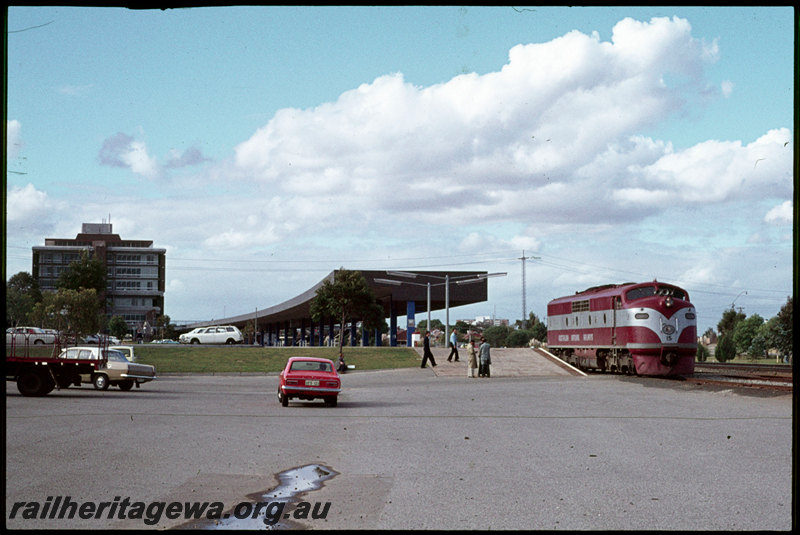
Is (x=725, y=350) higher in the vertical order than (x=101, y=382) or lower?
higher

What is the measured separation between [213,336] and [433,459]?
194 ft

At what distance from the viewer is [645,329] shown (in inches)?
1278

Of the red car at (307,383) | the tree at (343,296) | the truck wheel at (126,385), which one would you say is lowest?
the truck wheel at (126,385)

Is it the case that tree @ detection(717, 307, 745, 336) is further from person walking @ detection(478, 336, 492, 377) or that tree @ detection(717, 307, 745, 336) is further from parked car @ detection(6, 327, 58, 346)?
parked car @ detection(6, 327, 58, 346)

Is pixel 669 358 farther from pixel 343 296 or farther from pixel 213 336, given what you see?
pixel 213 336

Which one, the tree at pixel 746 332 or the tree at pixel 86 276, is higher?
the tree at pixel 86 276

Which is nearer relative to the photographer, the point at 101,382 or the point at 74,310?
the point at 101,382

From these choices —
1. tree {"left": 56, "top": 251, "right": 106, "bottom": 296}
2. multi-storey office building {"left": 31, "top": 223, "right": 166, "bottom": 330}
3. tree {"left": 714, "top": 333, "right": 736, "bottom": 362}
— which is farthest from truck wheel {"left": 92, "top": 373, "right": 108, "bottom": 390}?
multi-storey office building {"left": 31, "top": 223, "right": 166, "bottom": 330}

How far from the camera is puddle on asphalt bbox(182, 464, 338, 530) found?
7051 millimetres

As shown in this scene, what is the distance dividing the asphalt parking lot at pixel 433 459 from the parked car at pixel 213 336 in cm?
4279

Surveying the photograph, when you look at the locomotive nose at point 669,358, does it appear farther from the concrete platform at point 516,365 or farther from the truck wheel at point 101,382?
the truck wheel at point 101,382

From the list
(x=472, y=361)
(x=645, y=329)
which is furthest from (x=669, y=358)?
(x=472, y=361)

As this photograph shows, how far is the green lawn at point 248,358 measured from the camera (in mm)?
42219

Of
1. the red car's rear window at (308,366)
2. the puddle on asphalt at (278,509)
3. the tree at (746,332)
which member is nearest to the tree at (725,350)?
the tree at (746,332)
